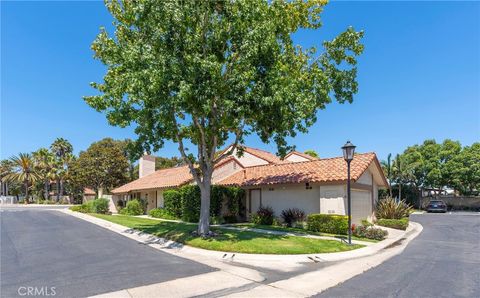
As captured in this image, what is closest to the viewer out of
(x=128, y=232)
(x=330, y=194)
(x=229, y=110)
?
(x=229, y=110)

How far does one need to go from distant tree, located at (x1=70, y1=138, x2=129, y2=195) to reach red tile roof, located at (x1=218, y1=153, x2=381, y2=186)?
28.3m

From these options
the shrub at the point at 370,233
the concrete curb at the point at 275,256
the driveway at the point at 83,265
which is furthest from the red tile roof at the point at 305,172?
the driveway at the point at 83,265

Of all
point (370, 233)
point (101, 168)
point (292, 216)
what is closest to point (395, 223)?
point (370, 233)

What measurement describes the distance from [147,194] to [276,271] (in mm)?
26111

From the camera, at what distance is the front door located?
2303cm

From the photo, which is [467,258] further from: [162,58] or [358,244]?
[162,58]

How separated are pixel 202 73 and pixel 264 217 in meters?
11.7

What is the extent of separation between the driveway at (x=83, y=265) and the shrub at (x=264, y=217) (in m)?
9.09

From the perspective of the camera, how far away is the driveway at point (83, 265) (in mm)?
7668

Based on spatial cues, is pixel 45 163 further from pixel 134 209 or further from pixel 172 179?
pixel 172 179

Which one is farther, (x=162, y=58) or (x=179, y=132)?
(x=179, y=132)

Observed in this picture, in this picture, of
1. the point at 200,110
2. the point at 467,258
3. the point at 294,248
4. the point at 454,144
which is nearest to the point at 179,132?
the point at 200,110

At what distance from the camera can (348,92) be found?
58.3 ft

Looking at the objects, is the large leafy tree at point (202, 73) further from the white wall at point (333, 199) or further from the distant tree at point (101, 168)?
the distant tree at point (101, 168)
